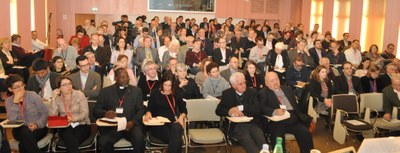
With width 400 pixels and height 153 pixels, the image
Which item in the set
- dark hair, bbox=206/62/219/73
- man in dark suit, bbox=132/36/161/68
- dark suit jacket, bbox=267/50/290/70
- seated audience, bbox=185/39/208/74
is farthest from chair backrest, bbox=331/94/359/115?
man in dark suit, bbox=132/36/161/68

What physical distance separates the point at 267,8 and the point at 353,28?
6445 mm

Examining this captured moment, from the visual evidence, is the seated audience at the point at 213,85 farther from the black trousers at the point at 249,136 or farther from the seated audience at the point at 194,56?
the seated audience at the point at 194,56

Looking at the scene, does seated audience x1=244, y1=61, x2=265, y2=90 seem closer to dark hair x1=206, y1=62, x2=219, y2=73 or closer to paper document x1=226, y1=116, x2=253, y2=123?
dark hair x1=206, y1=62, x2=219, y2=73

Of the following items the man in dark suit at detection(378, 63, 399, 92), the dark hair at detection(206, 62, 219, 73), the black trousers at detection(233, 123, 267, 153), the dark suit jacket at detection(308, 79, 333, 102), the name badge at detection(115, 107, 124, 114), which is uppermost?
the dark hair at detection(206, 62, 219, 73)

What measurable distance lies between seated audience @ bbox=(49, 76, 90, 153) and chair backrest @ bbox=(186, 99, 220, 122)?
137 centimetres

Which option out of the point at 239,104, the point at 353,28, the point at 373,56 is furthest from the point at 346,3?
the point at 239,104

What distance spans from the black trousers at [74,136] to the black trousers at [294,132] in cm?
243

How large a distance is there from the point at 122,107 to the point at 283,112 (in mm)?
2138

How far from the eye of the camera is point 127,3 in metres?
18.2

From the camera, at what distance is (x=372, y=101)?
22.3 ft

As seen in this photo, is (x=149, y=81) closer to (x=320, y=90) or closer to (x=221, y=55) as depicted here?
(x=320, y=90)

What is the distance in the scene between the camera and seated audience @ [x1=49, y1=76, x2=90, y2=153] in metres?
5.10

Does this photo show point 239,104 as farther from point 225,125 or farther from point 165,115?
point 165,115

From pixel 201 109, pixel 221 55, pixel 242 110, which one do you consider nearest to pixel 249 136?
pixel 242 110
